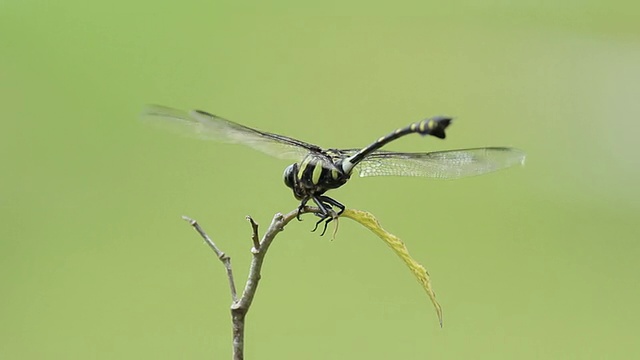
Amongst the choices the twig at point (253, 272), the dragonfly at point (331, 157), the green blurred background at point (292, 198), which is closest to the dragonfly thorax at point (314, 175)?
the dragonfly at point (331, 157)

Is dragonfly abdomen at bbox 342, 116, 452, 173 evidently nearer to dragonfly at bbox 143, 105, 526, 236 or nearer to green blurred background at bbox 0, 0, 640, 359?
dragonfly at bbox 143, 105, 526, 236

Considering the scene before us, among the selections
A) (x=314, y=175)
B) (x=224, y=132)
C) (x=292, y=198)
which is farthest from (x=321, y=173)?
(x=292, y=198)

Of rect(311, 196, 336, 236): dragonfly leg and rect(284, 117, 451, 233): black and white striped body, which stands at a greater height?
rect(284, 117, 451, 233): black and white striped body

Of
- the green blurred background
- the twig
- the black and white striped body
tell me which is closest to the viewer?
the twig

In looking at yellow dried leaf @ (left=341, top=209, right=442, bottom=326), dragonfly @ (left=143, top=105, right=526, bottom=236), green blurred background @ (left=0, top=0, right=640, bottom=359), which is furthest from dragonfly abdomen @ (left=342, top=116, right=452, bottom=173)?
green blurred background @ (left=0, top=0, right=640, bottom=359)

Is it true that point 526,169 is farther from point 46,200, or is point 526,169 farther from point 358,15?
point 46,200

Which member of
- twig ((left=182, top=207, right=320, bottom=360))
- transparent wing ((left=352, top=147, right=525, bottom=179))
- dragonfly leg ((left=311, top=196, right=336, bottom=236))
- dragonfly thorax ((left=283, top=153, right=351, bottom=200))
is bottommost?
twig ((left=182, top=207, right=320, bottom=360))

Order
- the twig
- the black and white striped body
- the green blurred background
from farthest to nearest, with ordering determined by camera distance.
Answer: the green blurred background < the black and white striped body < the twig
